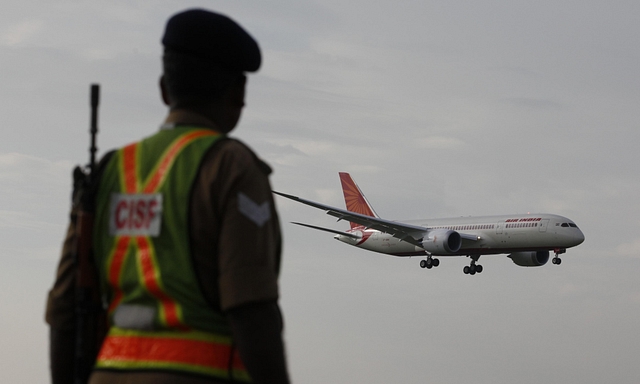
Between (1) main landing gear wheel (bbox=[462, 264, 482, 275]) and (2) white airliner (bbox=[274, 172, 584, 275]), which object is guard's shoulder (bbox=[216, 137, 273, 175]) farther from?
(1) main landing gear wheel (bbox=[462, 264, 482, 275])

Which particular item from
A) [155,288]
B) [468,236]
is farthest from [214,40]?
[468,236]

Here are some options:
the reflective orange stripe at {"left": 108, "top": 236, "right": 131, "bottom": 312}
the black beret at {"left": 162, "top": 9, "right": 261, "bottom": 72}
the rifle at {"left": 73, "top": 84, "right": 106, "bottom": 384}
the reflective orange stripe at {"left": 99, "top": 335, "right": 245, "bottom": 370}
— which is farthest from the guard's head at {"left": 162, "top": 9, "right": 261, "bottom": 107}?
the reflective orange stripe at {"left": 99, "top": 335, "right": 245, "bottom": 370}

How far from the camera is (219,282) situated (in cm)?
212

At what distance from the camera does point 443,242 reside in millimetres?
46344

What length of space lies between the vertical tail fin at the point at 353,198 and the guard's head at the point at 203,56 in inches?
2338

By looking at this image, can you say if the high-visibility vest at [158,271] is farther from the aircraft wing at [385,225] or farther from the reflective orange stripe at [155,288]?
the aircraft wing at [385,225]

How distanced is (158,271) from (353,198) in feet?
203

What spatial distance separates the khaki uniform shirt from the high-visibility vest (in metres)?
0.03

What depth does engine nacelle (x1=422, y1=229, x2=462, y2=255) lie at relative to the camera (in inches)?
1827

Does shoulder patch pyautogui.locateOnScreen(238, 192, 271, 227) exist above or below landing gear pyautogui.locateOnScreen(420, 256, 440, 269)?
below

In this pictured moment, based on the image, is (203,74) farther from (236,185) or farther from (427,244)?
(427,244)

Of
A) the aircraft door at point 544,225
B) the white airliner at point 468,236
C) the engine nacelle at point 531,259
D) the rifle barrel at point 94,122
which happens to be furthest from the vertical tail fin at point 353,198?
the rifle barrel at point 94,122

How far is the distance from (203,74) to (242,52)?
120 millimetres

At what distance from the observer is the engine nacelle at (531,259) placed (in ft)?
169
